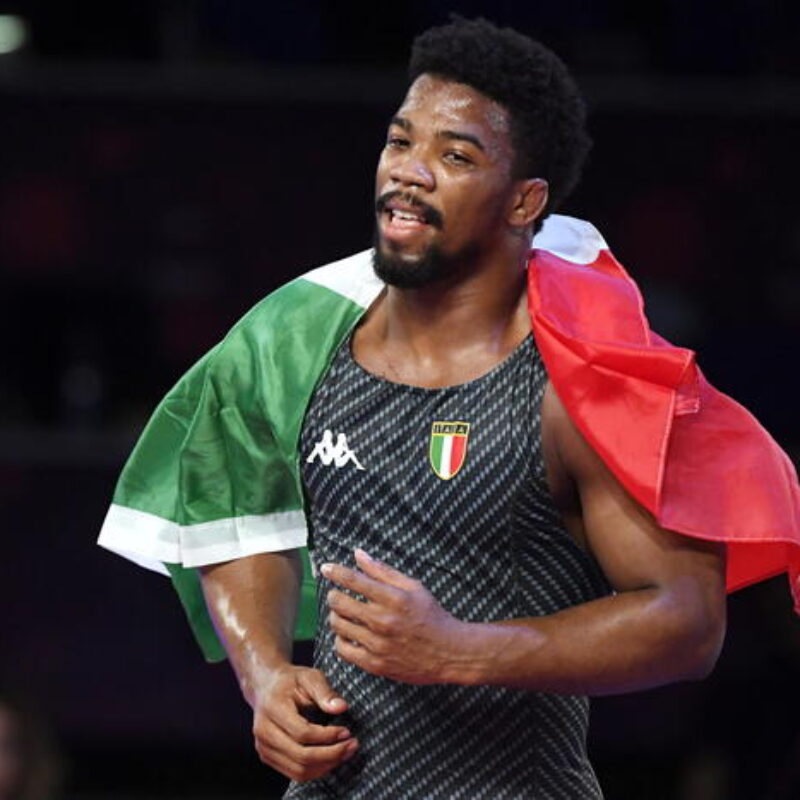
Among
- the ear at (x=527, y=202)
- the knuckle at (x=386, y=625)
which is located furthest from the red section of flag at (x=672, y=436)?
the knuckle at (x=386, y=625)

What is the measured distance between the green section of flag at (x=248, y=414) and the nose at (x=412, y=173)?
0.75 feet

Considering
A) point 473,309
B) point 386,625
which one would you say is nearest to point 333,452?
point 473,309

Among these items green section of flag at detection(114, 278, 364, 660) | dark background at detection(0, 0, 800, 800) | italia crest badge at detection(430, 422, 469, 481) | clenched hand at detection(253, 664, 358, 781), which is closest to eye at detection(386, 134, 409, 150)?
green section of flag at detection(114, 278, 364, 660)

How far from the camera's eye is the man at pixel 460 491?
2.35m

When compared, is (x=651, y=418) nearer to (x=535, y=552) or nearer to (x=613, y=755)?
(x=535, y=552)

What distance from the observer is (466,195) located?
8.29ft

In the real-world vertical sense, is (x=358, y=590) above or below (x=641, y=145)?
above

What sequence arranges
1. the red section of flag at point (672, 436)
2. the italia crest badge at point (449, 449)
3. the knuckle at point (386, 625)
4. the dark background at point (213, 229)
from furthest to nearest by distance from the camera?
the dark background at point (213, 229), the italia crest badge at point (449, 449), the red section of flag at point (672, 436), the knuckle at point (386, 625)

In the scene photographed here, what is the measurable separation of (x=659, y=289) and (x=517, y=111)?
2.69 m

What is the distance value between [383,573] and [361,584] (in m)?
0.03

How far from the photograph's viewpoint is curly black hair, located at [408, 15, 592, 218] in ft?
8.41

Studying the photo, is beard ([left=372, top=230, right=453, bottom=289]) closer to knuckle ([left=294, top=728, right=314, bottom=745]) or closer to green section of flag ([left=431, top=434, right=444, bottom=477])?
green section of flag ([left=431, top=434, right=444, bottom=477])

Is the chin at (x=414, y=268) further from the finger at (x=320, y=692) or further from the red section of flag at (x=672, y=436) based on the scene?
the finger at (x=320, y=692)

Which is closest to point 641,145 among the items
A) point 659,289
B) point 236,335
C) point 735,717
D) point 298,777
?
point 659,289
